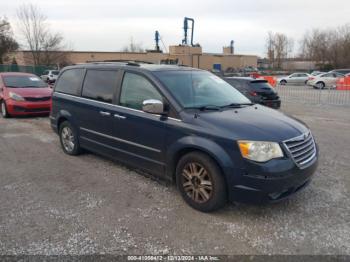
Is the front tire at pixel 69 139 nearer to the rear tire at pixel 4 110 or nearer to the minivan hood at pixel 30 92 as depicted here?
the minivan hood at pixel 30 92

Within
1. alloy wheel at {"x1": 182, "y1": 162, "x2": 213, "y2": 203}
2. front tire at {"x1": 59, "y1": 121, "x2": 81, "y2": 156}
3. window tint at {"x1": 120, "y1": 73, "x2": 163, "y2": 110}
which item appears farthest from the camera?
front tire at {"x1": 59, "y1": 121, "x2": 81, "y2": 156}

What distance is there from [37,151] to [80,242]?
372cm

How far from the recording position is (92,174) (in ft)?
15.6

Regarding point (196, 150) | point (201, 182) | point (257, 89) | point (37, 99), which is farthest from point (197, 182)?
point (37, 99)

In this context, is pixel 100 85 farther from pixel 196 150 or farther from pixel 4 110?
pixel 4 110

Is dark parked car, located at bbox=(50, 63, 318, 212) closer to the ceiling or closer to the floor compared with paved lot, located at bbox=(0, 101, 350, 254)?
closer to the ceiling

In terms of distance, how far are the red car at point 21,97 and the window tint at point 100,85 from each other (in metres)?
5.05

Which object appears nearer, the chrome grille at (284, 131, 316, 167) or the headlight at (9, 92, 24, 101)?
the chrome grille at (284, 131, 316, 167)

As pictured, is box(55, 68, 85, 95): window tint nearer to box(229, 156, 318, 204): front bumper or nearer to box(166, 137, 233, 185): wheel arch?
box(166, 137, 233, 185): wheel arch

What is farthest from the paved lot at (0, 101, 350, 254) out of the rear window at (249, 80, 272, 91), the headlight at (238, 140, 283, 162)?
the rear window at (249, 80, 272, 91)

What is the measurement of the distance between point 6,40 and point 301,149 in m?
44.0

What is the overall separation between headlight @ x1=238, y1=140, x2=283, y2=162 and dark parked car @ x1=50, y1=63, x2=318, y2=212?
1cm

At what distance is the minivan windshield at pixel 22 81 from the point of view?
10.0 metres

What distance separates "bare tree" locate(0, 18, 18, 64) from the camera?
123 ft
